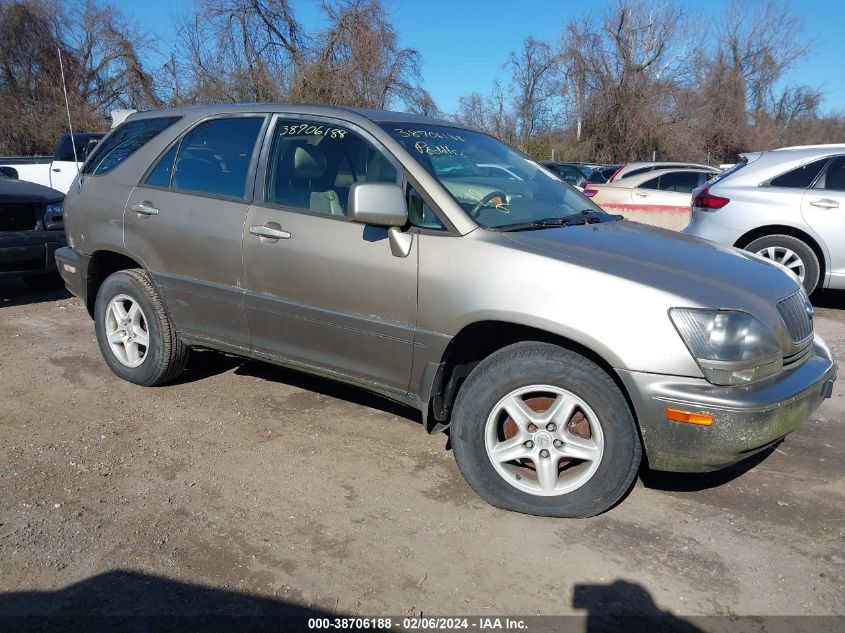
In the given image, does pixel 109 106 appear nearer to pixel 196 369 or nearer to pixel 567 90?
pixel 567 90

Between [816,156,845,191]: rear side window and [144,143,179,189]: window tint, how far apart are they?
597 centimetres

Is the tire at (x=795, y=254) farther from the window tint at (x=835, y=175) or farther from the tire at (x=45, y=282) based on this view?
the tire at (x=45, y=282)

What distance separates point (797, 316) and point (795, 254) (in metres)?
4.17

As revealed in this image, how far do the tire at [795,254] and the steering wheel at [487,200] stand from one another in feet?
13.9

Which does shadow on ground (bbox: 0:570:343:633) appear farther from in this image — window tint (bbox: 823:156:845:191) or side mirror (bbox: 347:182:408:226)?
window tint (bbox: 823:156:845:191)

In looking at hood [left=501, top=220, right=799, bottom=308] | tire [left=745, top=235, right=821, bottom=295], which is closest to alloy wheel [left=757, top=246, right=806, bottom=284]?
tire [left=745, top=235, right=821, bottom=295]

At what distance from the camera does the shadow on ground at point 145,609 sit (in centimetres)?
247

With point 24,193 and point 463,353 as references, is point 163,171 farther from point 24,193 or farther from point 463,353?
point 24,193

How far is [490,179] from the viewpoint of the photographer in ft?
12.6

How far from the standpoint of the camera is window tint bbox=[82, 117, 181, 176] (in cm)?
464

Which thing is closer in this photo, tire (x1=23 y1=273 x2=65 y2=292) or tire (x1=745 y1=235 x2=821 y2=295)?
tire (x1=745 y1=235 x2=821 y2=295)

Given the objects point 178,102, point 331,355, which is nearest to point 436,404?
point 331,355

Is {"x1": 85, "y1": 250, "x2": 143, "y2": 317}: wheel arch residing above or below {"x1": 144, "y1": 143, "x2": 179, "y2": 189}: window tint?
below

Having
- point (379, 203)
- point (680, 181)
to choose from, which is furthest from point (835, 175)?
point (379, 203)
